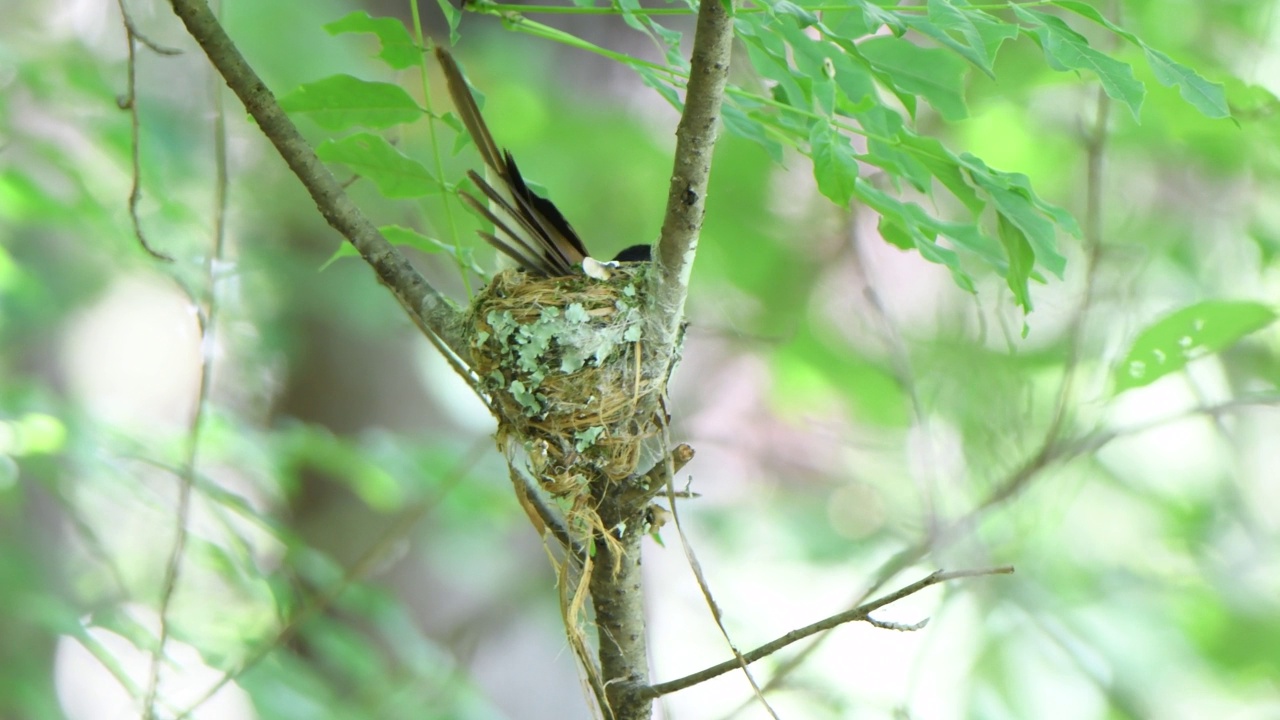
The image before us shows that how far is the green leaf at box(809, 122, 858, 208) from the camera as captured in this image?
1.26 meters

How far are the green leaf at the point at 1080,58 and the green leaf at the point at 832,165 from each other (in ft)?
0.78

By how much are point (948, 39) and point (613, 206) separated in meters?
2.94

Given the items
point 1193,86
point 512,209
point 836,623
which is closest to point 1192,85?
point 1193,86

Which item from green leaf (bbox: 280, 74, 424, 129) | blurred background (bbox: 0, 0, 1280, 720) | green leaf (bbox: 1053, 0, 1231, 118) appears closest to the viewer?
green leaf (bbox: 1053, 0, 1231, 118)

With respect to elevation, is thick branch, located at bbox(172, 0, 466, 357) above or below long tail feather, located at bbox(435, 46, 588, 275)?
below

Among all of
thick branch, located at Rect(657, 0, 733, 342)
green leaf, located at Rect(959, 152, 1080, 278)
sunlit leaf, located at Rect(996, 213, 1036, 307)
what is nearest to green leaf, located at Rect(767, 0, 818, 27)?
thick branch, located at Rect(657, 0, 733, 342)

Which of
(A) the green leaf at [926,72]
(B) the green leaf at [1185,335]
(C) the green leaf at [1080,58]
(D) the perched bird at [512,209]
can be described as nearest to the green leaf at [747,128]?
(A) the green leaf at [926,72]

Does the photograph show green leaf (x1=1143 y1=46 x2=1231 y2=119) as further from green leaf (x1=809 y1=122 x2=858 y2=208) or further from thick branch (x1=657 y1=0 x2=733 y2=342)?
thick branch (x1=657 y1=0 x2=733 y2=342)

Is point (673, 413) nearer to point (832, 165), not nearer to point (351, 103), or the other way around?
point (351, 103)

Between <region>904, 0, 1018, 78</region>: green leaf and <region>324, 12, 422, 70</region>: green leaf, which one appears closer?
<region>904, 0, 1018, 78</region>: green leaf

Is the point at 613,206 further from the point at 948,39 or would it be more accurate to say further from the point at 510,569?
the point at 948,39

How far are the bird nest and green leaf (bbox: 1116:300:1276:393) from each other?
0.89 metres

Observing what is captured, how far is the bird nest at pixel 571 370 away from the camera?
4.99 ft

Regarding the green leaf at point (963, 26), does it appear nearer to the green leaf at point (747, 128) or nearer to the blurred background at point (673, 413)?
the green leaf at point (747, 128)
